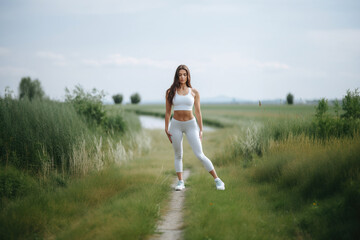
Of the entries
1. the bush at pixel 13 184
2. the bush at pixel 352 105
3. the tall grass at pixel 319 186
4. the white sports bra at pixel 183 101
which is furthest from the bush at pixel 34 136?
the bush at pixel 352 105

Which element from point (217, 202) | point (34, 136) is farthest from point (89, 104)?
point (217, 202)

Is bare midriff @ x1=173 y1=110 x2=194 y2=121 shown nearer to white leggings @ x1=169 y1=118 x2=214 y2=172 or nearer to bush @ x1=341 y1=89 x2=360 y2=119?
white leggings @ x1=169 y1=118 x2=214 y2=172

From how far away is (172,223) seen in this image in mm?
4832

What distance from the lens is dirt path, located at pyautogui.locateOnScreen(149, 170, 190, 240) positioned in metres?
4.33

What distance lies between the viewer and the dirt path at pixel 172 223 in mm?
4328

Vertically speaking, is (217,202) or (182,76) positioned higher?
(182,76)

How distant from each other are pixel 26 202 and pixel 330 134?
7.73 meters

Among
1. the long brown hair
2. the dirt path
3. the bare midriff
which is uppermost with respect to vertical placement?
the long brown hair

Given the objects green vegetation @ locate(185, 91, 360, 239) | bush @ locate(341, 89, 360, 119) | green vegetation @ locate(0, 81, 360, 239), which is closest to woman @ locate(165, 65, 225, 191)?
green vegetation @ locate(185, 91, 360, 239)

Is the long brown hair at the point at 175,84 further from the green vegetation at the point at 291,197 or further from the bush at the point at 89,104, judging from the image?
the bush at the point at 89,104

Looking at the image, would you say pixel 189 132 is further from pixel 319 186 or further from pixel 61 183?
pixel 61 183

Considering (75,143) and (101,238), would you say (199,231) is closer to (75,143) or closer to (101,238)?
(101,238)

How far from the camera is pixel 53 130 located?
27.9 ft

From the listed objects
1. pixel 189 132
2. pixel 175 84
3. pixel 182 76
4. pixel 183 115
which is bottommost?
pixel 189 132
